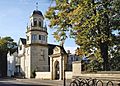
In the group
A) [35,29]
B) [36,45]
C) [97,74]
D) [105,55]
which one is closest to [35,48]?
[36,45]

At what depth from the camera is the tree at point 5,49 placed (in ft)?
270

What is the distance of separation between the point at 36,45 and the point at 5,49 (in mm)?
19991

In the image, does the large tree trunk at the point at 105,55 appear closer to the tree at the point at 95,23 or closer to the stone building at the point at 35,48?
the tree at the point at 95,23

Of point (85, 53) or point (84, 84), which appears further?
point (85, 53)

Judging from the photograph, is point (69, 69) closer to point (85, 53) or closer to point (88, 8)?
point (85, 53)

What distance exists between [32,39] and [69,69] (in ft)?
72.1

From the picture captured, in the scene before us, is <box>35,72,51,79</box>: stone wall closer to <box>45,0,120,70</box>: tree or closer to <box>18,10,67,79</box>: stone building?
<box>18,10,67,79</box>: stone building

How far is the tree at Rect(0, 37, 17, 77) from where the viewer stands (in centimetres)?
8231

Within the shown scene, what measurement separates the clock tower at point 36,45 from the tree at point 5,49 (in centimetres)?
1732

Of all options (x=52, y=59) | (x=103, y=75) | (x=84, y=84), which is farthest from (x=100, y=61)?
(x=52, y=59)

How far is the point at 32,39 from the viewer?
213ft

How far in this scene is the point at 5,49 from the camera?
8294cm

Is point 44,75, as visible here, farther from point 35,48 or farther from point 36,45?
point 36,45

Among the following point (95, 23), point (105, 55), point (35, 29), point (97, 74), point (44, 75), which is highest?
point (35, 29)
